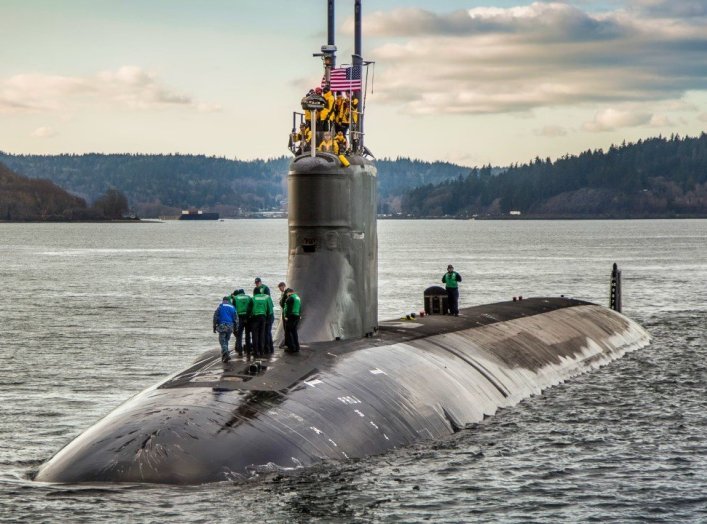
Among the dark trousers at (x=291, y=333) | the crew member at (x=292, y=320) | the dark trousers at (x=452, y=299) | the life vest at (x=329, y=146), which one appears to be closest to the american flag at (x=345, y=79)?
the life vest at (x=329, y=146)

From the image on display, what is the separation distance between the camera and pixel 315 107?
27656mm

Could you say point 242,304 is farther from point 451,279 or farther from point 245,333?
point 451,279

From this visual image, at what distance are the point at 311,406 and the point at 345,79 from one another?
32.6 feet

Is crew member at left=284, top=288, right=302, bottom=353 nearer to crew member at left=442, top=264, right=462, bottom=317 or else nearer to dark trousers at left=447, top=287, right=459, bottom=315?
crew member at left=442, top=264, right=462, bottom=317

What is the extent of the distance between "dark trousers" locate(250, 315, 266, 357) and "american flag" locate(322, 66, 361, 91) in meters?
6.76

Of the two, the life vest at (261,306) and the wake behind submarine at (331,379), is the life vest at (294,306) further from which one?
the wake behind submarine at (331,379)

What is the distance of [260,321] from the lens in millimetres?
25328

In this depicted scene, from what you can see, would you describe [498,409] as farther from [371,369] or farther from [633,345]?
[633,345]

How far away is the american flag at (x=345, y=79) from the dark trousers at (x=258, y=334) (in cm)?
676

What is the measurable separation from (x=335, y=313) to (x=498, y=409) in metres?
4.75

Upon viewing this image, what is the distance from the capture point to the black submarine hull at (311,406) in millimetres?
19734

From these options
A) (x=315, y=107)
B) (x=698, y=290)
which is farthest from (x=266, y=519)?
(x=698, y=290)

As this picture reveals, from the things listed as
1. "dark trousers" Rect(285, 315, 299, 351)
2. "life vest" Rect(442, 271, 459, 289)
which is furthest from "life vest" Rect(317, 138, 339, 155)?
"life vest" Rect(442, 271, 459, 289)

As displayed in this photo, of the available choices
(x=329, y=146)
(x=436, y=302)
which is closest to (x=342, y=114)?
(x=329, y=146)
